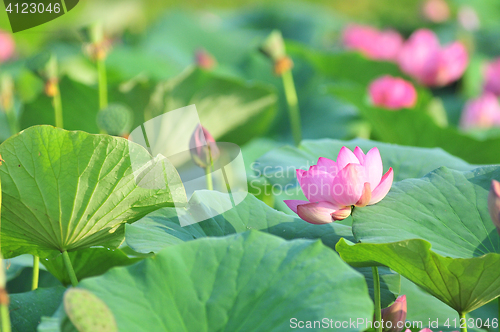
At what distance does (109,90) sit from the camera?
3.57 feet

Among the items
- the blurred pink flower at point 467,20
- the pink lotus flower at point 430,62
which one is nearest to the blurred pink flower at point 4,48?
the pink lotus flower at point 430,62

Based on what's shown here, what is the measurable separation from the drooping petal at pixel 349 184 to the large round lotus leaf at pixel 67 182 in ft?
0.54

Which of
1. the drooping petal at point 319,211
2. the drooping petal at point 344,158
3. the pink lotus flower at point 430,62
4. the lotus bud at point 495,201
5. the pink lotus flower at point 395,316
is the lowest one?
the pink lotus flower at point 395,316

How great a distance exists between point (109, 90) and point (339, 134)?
0.64m

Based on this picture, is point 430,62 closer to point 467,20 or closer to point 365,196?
point 467,20

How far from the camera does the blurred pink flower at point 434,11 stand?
8.36 ft

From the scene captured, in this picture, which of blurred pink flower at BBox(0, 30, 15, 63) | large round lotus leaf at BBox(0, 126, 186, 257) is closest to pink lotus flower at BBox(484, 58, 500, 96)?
large round lotus leaf at BBox(0, 126, 186, 257)

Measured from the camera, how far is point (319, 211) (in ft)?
1.54

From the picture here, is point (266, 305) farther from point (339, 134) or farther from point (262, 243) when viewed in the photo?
point (339, 134)

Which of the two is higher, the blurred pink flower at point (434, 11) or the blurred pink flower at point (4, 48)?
the blurred pink flower at point (4, 48)

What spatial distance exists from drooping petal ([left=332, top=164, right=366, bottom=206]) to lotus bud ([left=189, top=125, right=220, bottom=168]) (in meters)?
0.19
